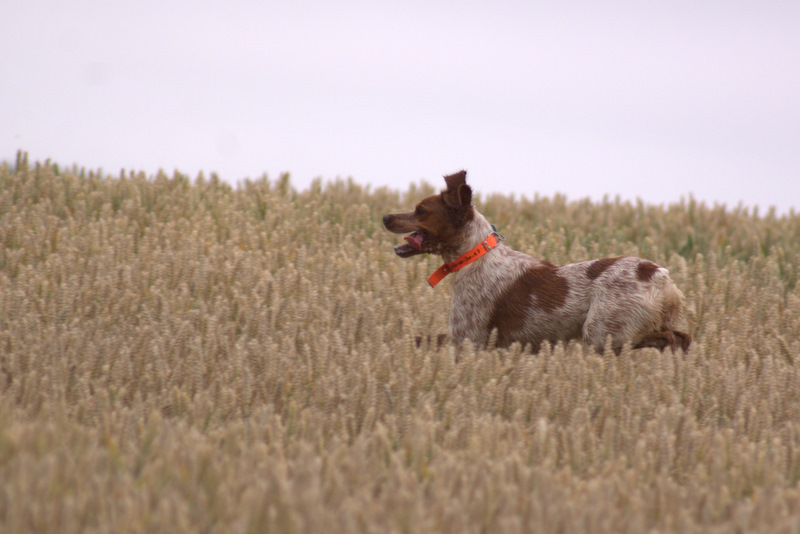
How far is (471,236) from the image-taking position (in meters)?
5.76

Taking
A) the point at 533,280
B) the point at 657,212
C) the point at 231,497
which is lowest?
the point at 231,497

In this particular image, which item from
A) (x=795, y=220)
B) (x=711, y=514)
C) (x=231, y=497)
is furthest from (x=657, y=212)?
(x=231, y=497)

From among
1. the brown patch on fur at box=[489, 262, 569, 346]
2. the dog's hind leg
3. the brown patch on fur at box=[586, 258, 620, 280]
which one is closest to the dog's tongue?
the brown patch on fur at box=[489, 262, 569, 346]

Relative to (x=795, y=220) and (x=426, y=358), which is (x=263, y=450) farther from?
(x=795, y=220)

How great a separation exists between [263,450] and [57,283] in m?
3.84

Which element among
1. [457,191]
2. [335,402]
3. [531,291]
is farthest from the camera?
[531,291]

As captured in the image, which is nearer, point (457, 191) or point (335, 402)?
point (335, 402)

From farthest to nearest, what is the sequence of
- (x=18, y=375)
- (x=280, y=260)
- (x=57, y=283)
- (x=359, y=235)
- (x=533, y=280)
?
(x=359, y=235) → (x=280, y=260) → (x=57, y=283) → (x=533, y=280) → (x=18, y=375)

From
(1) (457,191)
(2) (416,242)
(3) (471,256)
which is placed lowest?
(3) (471,256)

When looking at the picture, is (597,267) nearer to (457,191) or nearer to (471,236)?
(471,236)

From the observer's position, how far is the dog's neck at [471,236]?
5742 millimetres

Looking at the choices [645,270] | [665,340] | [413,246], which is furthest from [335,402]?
[665,340]

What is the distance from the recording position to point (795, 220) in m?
12.5

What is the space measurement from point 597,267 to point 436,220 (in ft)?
3.75
